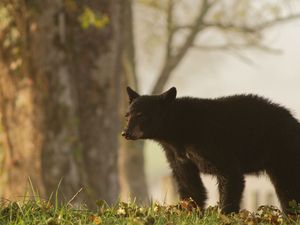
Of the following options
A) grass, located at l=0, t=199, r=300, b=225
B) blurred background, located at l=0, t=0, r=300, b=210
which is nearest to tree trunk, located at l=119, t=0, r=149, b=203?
blurred background, located at l=0, t=0, r=300, b=210

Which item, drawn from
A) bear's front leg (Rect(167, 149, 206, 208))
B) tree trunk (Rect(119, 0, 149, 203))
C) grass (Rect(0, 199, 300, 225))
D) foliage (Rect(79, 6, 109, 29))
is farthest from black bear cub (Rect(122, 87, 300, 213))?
tree trunk (Rect(119, 0, 149, 203))

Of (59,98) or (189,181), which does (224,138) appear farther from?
(59,98)

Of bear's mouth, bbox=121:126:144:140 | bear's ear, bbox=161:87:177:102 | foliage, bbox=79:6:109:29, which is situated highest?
foliage, bbox=79:6:109:29

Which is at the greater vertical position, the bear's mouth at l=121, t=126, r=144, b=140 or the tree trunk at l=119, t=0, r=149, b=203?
the bear's mouth at l=121, t=126, r=144, b=140

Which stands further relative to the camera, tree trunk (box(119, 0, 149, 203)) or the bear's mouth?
tree trunk (box(119, 0, 149, 203))

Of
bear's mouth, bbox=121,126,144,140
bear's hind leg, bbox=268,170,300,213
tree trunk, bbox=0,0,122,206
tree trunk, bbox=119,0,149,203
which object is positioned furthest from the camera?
tree trunk, bbox=119,0,149,203

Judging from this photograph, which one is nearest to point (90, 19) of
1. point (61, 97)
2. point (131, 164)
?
point (61, 97)

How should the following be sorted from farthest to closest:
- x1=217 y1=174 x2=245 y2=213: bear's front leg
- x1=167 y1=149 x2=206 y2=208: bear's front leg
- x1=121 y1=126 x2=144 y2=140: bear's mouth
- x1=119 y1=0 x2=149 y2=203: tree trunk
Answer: x1=119 y1=0 x2=149 y2=203: tree trunk
x1=167 y1=149 x2=206 y2=208: bear's front leg
x1=121 y1=126 x2=144 y2=140: bear's mouth
x1=217 y1=174 x2=245 y2=213: bear's front leg

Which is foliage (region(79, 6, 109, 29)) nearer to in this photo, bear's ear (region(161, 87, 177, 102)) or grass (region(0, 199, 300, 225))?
bear's ear (region(161, 87, 177, 102))

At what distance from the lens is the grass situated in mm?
6332

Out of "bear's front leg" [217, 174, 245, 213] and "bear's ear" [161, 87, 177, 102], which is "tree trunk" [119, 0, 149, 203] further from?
"bear's front leg" [217, 174, 245, 213]

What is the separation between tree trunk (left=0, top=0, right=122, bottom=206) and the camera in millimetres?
12883

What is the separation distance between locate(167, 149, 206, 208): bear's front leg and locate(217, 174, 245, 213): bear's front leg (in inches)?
18.7

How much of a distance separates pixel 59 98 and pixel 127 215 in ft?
21.7
